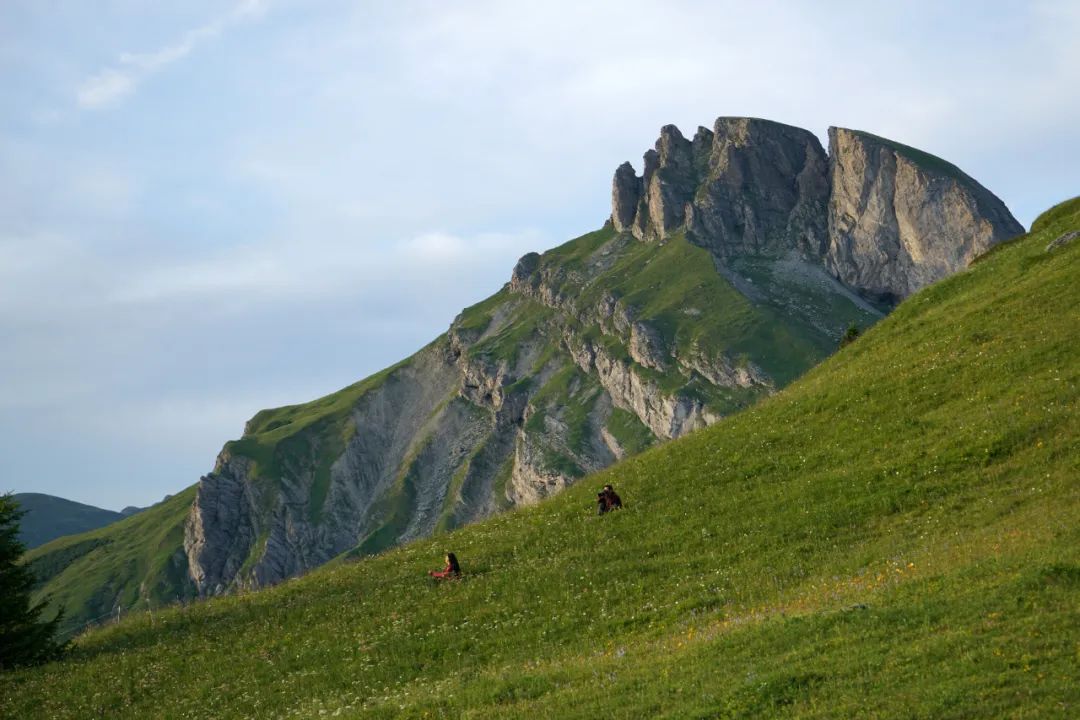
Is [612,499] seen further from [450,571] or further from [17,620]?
[17,620]

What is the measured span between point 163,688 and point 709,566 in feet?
60.1

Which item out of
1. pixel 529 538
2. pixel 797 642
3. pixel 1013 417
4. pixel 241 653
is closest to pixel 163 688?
pixel 241 653

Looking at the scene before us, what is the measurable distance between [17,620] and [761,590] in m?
27.1

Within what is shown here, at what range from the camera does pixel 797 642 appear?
23.0 meters

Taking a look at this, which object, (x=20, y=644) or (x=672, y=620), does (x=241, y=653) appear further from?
(x=672, y=620)

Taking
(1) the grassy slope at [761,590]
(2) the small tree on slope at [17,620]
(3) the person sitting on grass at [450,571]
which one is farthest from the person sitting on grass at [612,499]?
(2) the small tree on slope at [17,620]

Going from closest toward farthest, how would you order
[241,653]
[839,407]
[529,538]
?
[241,653]
[529,538]
[839,407]

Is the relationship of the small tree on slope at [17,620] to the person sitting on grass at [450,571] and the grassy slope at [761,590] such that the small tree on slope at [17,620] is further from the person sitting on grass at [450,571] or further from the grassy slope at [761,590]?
the person sitting on grass at [450,571]

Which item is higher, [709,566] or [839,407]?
[839,407]

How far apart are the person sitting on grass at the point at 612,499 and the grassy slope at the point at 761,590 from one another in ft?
2.10

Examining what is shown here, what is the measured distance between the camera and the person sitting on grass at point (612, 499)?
4369cm

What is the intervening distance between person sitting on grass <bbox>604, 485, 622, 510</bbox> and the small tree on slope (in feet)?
72.2

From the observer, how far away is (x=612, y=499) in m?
43.9

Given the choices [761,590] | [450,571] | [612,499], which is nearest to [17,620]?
[450,571]
